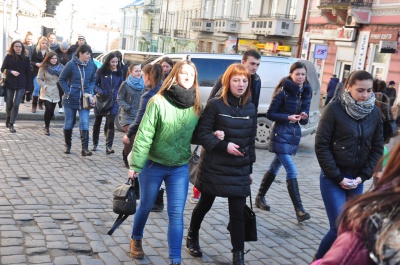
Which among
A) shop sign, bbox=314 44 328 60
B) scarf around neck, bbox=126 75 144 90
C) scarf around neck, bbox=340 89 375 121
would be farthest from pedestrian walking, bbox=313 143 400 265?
shop sign, bbox=314 44 328 60

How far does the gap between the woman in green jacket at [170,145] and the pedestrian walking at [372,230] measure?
2.76m

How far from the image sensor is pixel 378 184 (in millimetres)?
1808

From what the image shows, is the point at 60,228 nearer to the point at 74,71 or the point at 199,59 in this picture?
the point at 74,71

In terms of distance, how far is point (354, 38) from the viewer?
82.9 ft

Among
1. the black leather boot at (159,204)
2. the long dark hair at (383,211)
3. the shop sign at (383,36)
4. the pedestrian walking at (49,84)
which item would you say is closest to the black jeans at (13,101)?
the pedestrian walking at (49,84)

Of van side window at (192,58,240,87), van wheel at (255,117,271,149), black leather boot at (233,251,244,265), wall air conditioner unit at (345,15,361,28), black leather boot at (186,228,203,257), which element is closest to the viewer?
black leather boot at (233,251,244,265)

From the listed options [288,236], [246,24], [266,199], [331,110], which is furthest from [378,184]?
[246,24]

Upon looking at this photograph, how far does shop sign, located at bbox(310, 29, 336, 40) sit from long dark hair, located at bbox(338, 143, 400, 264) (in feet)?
87.0

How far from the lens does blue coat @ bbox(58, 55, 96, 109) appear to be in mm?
8992

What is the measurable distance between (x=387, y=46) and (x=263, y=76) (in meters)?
12.0

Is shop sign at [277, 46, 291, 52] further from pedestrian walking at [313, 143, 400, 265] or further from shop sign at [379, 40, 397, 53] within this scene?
pedestrian walking at [313, 143, 400, 265]

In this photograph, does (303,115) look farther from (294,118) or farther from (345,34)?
(345,34)

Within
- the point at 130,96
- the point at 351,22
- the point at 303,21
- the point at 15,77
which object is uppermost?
the point at 303,21

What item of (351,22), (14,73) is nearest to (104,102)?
(14,73)
